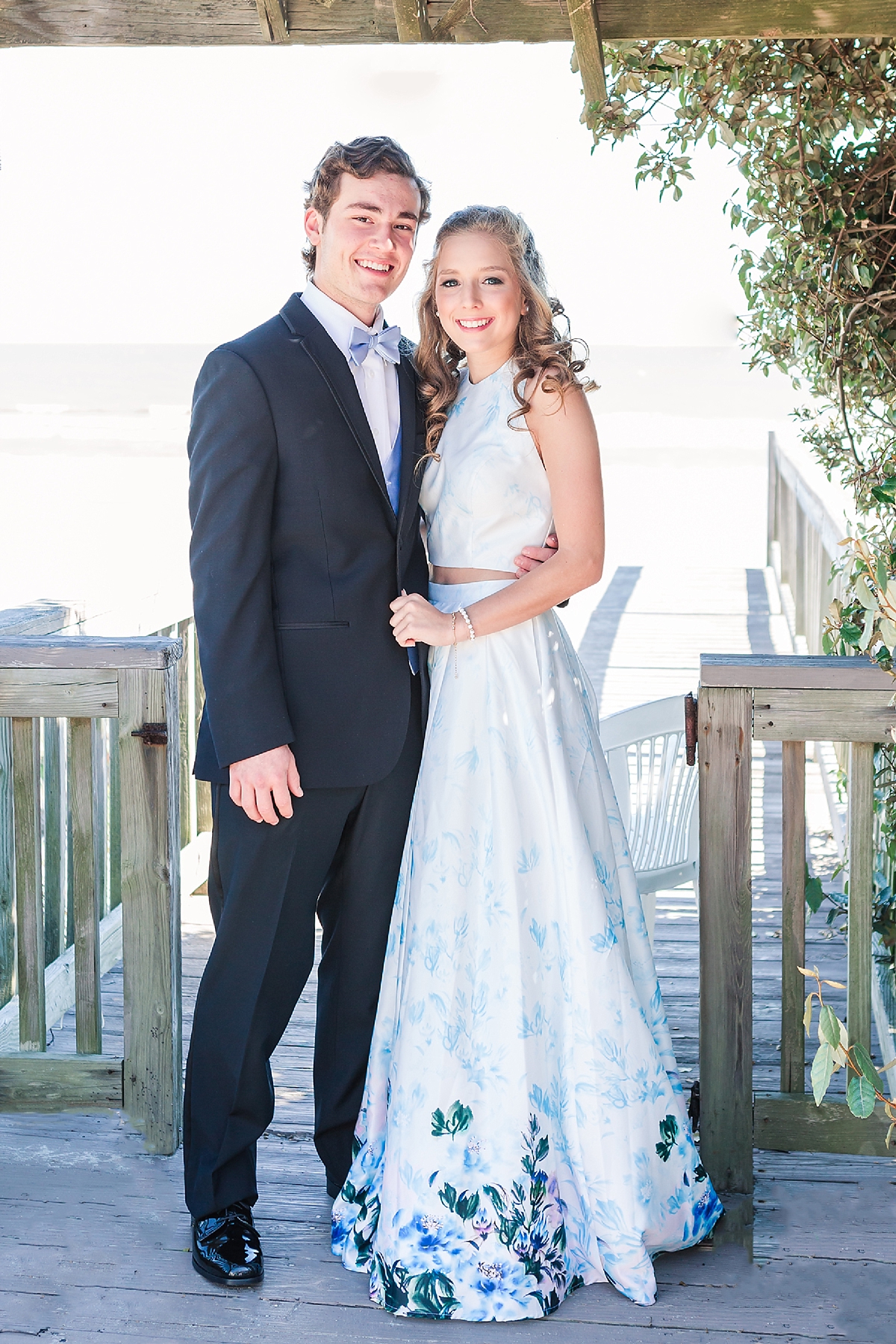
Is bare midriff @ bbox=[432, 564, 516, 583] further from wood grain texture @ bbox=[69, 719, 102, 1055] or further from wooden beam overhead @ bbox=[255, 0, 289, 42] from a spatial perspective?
wooden beam overhead @ bbox=[255, 0, 289, 42]

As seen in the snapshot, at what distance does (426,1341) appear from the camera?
6.53 feet

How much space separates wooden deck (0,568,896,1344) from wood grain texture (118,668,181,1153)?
0.15 meters

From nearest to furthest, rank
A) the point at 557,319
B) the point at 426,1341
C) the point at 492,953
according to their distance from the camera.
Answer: the point at 426,1341, the point at 492,953, the point at 557,319

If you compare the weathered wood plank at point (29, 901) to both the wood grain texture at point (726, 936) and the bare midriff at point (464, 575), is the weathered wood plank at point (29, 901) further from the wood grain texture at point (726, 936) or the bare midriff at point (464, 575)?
the wood grain texture at point (726, 936)

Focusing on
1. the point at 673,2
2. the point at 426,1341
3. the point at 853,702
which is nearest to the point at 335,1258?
the point at 426,1341

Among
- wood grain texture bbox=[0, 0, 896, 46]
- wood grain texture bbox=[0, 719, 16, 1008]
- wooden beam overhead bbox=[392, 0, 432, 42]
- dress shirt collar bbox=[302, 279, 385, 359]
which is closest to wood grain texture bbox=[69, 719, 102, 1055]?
wood grain texture bbox=[0, 719, 16, 1008]

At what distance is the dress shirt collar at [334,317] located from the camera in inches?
88.8

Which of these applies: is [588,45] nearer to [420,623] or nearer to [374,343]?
[374,343]

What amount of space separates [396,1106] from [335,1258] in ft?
0.99

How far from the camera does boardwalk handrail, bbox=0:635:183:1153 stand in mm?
2463

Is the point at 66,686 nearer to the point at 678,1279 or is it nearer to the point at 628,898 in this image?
the point at 628,898

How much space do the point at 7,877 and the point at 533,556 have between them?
1.56 m

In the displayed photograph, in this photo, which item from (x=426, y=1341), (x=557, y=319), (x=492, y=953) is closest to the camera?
(x=426, y=1341)

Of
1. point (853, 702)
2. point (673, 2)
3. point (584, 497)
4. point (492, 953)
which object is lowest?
point (492, 953)
